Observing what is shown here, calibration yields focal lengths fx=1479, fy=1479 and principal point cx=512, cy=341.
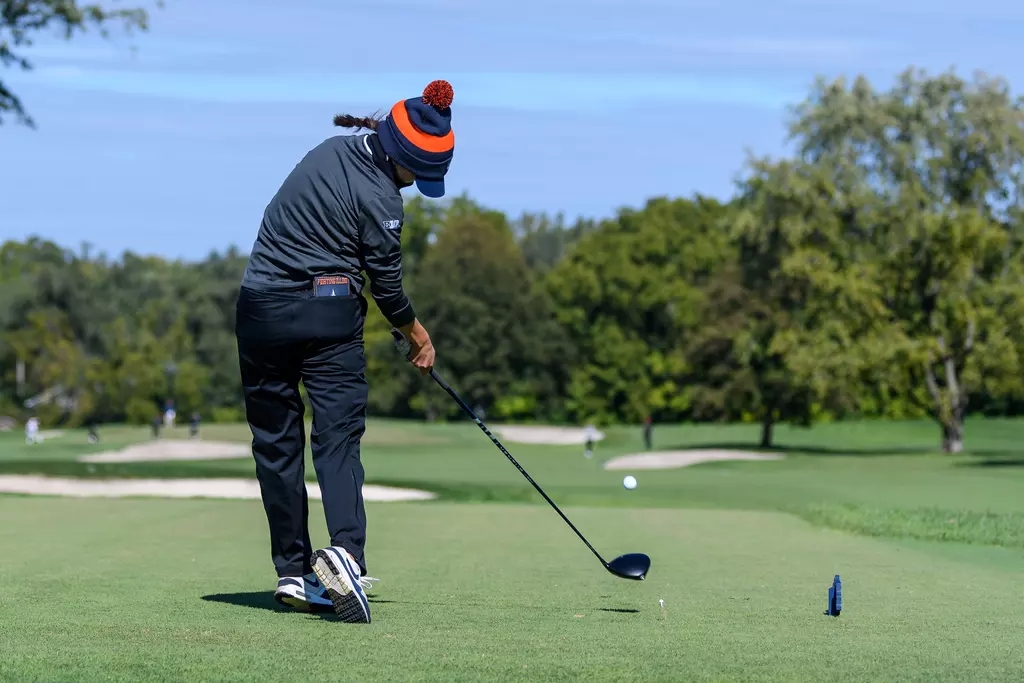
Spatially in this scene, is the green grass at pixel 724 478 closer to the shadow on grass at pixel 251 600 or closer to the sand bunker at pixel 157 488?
the sand bunker at pixel 157 488

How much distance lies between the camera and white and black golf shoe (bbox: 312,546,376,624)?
6.24 meters

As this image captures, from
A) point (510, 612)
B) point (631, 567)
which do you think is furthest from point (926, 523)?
point (510, 612)

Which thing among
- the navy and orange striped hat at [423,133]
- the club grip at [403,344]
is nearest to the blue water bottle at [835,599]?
the club grip at [403,344]

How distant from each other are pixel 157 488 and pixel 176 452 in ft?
70.4

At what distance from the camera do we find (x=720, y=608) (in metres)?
7.10

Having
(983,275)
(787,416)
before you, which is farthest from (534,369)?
(983,275)

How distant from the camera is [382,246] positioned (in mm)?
6707

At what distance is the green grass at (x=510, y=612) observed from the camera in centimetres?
504

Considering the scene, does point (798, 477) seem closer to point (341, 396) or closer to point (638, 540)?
point (638, 540)

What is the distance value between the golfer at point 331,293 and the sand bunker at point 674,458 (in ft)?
105

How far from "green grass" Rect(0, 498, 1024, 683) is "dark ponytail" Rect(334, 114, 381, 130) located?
2283 mm

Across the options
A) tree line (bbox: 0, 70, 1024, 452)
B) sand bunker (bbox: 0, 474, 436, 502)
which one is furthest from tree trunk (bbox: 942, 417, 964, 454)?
sand bunker (bbox: 0, 474, 436, 502)

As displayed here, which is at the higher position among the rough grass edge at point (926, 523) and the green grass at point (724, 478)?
the rough grass edge at point (926, 523)

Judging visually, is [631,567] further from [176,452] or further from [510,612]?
[176,452]
